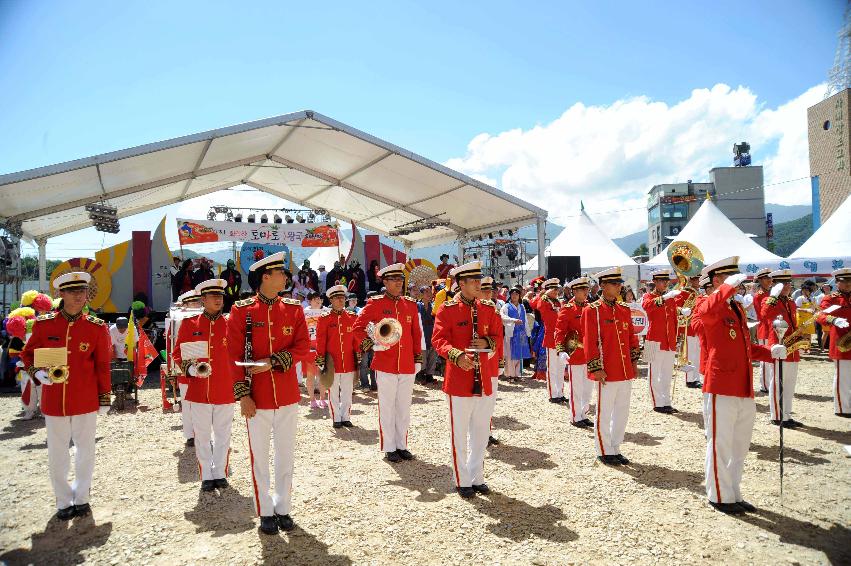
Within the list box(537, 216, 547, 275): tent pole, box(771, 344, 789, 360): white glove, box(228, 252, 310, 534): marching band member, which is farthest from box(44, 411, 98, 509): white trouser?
box(537, 216, 547, 275): tent pole

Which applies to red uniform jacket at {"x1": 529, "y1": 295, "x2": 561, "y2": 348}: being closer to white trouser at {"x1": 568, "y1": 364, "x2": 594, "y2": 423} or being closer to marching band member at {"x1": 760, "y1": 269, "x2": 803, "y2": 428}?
white trouser at {"x1": 568, "y1": 364, "x2": 594, "y2": 423}

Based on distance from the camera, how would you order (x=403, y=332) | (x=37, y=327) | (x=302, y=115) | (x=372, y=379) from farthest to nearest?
(x=302, y=115), (x=372, y=379), (x=403, y=332), (x=37, y=327)

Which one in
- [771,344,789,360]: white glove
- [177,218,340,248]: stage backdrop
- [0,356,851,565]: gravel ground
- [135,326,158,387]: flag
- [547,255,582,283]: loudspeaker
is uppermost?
[177,218,340,248]: stage backdrop

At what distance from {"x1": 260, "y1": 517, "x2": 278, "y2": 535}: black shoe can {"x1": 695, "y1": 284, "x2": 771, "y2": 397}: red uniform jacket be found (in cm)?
416

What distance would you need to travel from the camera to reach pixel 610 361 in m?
6.00

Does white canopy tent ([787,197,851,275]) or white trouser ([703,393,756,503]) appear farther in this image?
white canopy tent ([787,197,851,275])

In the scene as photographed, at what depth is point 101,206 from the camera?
1655 centimetres

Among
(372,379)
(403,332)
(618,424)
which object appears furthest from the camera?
(372,379)

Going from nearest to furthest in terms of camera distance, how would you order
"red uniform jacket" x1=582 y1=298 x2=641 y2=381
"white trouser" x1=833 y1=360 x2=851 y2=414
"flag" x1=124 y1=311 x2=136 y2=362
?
"red uniform jacket" x1=582 y1=298 x2=641 y2=381
"white trouser" x1=833 y1=360 x2=851 y2=414
"flag" x1=124 y1=311 x2=136 y2=362

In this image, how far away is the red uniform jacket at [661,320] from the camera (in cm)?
920

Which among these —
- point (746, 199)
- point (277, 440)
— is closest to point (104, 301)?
point (277, 440)

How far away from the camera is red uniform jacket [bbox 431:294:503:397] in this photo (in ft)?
17.0

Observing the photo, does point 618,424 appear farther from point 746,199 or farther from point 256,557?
point 746,199

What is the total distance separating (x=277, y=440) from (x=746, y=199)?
276 feet
